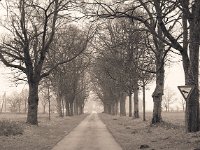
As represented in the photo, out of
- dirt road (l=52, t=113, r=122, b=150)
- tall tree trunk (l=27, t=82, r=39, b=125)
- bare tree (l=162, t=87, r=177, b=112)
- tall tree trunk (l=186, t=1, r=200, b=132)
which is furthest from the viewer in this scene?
bare tree (l=162, t=87, r=177, b=112)

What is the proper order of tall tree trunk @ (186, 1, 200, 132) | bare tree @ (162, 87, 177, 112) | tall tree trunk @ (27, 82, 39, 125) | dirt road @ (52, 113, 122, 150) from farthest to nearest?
bare tree @ (162, 87, 177, 112) < tall tree trunk @ (27, 82, 39, 125) < tall tree trunk @ (186, 1, 200, 132) < dirt road @ (52, 113, 122, 150)

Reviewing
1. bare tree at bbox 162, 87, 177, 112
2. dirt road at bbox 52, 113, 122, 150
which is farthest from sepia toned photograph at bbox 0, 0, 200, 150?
bare tree at bbox 162, 87, 177, 112

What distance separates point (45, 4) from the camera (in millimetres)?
30750

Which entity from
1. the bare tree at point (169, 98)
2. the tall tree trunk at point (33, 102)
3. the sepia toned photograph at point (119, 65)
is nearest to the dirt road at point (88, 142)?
the sepia toned photograph at point (119, 65)

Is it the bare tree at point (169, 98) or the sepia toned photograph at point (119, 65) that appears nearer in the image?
the sepia toned photograph at point (119, 65)

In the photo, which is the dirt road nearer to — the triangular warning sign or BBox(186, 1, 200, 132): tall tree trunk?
the triangular warning sign

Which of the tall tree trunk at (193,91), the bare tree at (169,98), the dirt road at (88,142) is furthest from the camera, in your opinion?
the bare tree at (169,98)

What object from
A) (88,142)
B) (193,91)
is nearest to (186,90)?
(193,91)

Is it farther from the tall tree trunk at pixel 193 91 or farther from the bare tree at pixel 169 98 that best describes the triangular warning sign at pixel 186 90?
the bare tree at pixel 169 98

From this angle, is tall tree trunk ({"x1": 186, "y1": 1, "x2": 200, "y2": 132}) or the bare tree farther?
the bare tree

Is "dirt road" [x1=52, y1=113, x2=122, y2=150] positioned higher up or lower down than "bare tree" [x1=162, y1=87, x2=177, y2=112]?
lower down

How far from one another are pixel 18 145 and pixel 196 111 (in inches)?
359

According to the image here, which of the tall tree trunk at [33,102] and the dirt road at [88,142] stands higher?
the tall tree trunk at [33,102]

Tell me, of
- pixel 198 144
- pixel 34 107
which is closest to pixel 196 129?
pixel 198 144
